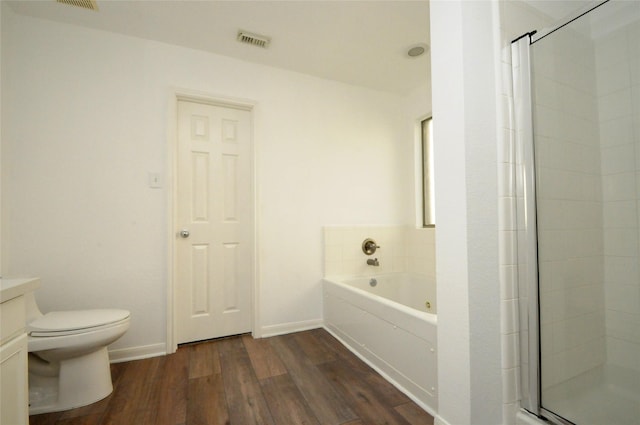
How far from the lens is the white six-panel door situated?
2277 millimetres

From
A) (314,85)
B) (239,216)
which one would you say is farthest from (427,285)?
(314,85)

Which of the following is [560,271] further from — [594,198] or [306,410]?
[306,410]

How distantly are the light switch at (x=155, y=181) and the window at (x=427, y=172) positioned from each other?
8.21ft

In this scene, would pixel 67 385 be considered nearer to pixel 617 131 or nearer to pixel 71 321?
pixel 71 321

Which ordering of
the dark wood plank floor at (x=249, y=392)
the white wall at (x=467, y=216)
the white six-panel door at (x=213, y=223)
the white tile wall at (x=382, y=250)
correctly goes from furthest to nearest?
1. the white tile wall at (x=382, y=250)
2. the white six-panel door at (x=213, y=223)
3. the dark wood plank floor at (x=249, y=392)
4. the white wall at (x=467, y=216)

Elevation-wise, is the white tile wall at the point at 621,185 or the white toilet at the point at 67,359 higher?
the white tile wall at the point at 621,185

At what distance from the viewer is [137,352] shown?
80.3 inches

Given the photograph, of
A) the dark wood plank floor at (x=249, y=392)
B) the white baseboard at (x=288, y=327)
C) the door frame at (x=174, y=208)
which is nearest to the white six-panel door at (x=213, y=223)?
the door frame at (x=174, y=208)

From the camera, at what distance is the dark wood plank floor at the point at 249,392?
1.40m

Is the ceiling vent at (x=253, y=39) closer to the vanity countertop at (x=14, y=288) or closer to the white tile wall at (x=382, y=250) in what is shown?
the white tile wall at (x=382, y=250)

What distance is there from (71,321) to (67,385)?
33 cm

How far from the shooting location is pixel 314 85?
2.73m

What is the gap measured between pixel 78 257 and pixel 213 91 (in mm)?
1589

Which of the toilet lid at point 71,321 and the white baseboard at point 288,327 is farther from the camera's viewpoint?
the white baseboard at point 288,327
